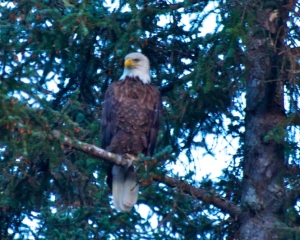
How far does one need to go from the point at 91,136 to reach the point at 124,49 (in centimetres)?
99

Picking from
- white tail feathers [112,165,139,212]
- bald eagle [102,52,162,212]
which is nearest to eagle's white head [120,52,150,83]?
bald eagle [102,52,162,212]

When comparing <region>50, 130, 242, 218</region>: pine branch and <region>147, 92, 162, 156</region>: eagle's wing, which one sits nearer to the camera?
<region>50, 130, 242, 218</region>: pine branch

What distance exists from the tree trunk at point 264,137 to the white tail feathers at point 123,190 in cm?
Result: 140

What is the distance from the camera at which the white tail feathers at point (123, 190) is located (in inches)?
298

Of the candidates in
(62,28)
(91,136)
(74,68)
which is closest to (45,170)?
(91,136)

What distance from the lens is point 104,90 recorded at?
8.03 metres

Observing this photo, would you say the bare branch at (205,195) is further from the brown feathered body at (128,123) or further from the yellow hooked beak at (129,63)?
the yellow hooked beak at (129,63)

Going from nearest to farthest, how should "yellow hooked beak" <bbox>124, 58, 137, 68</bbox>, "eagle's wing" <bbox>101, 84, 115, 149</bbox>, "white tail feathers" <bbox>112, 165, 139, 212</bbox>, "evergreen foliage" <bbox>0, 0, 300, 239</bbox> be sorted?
"evergreen foliage" <bbox>0, 0, 300, 239</bbox>, "yellow hooked beak" <bbox>124, 58, 137, 68</bbox>, "eagle's wing" <bbox>101, 84, 115, 149</bbox>, "white tail feathers" <bbox>112, 165, 139, 212</bbox>

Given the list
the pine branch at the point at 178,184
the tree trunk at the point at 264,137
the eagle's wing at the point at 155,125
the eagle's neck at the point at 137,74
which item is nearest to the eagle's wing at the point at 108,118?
the eagle's neck at the point at 137,74

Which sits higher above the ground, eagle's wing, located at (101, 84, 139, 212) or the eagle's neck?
the eagle's neck

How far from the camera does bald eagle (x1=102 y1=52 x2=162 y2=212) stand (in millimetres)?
7520

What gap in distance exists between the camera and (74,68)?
7.02m

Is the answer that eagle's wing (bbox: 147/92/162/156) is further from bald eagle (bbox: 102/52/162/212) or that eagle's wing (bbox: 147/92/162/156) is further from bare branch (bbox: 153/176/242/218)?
bare branch (bbox: 153/176/242/218)

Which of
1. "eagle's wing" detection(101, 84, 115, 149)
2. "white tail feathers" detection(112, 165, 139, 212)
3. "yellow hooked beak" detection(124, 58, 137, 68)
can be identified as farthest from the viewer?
"white tail feathers" detection(112, 165, 139, 212)
